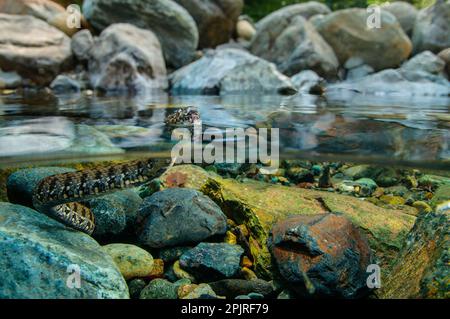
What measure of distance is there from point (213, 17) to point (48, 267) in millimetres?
16792

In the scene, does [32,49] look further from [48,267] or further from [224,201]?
[48,267]

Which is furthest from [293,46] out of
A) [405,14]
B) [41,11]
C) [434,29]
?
[41,11]

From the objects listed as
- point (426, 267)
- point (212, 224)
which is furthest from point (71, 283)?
point (426, 267)

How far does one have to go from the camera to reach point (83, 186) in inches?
195

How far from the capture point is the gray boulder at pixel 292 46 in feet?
51.2

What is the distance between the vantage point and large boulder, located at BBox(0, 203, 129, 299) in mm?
3930

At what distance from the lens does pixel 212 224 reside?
5574 mm

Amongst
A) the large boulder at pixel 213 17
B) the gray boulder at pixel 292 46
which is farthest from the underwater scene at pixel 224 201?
the large boulder at pixel 213 17

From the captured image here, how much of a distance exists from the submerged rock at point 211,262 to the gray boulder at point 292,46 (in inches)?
457

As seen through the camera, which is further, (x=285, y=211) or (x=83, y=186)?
(x=285, y=211)

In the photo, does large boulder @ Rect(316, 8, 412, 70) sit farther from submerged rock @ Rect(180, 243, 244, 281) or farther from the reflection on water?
submerged rock @ Rect(180, 243, 244, 281)

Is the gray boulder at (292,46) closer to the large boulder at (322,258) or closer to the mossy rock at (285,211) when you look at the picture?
the mossy rock at (285,211)

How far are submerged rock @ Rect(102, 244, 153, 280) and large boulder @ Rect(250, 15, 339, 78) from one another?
11.8 meters
